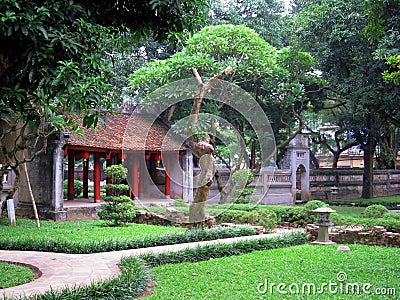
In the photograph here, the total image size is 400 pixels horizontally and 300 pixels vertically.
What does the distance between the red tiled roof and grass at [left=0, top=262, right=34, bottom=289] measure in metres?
9.28

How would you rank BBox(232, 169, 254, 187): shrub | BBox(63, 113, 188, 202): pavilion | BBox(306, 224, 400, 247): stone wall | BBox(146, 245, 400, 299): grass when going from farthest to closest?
BBox(63, 113, 188, 202): pavilion → BBox(232, 169, 254, 187): shrub → BBox(306, 224, 400, 247): stone wall → BBox(146, 245, 400, 299): grass

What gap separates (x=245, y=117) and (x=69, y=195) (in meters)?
8.36

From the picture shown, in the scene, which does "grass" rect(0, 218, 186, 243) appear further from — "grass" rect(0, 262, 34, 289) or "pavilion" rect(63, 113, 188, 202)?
"pavilion" rect(63, 113, 188, 202)

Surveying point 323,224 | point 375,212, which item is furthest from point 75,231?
point 375,212

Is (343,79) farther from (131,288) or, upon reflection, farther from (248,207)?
(131,288)

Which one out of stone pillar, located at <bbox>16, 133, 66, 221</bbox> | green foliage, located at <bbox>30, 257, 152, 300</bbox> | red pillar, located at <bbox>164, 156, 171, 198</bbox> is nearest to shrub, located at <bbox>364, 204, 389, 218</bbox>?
green foliage, located at <bbox>30, 257, 152, 300</bbox>

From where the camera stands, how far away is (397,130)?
29.6m

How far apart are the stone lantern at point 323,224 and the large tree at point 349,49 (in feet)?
25.0

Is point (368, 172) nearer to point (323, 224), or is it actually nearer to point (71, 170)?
point (323, 224)

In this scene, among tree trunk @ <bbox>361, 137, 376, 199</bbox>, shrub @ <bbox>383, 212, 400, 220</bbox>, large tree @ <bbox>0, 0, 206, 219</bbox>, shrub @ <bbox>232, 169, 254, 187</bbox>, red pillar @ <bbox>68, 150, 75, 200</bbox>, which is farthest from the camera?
tree trunk @ <bbox>361, 137, 376, 199</bbox>

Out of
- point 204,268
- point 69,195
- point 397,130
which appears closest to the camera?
point 204,268

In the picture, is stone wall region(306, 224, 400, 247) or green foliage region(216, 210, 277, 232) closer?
stone wall region(306, 224, 400, 247)

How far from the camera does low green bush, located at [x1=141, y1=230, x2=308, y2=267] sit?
8.41 metres

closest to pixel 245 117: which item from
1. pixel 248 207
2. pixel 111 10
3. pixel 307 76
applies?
pixel 307 76
